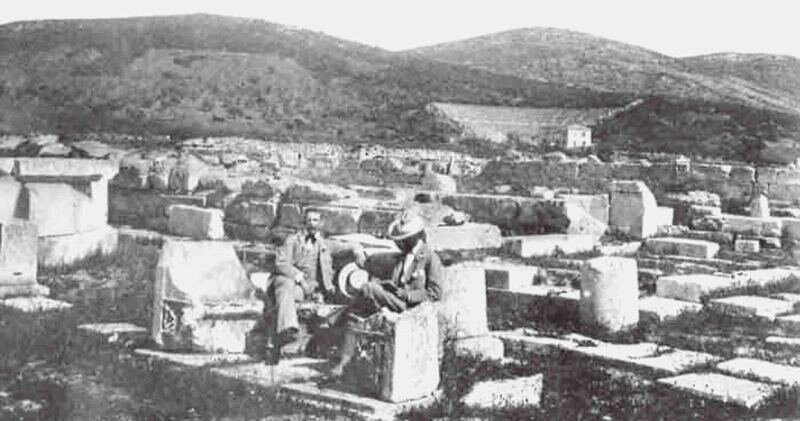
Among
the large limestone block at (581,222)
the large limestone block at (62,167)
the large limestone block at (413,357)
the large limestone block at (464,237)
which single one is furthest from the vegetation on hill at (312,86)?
the large limestone block at (413,357)

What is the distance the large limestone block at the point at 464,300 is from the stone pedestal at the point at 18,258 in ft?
14.5

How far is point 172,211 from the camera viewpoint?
1349cm

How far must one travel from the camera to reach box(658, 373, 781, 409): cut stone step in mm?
6391

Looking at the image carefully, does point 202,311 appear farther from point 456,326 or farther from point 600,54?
point 600,54

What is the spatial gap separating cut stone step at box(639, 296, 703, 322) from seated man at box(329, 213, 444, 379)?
3.32 metres

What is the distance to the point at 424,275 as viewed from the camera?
22.4 ft

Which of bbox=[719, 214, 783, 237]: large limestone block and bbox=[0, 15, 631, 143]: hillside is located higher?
bbox=[0, 15, 631, 143]: hillside

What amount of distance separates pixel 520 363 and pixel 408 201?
28.5 ft

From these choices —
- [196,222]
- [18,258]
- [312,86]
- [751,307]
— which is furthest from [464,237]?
[312,86]

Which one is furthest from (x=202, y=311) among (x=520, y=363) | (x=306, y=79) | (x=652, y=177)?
(x=306, y=79)

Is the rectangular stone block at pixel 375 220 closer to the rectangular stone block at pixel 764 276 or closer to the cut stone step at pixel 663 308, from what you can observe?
the cut stone step at pixel 663 308

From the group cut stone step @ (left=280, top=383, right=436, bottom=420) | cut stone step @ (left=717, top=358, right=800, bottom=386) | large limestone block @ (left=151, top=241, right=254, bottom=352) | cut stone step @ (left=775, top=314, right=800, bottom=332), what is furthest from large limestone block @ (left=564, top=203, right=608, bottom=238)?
cut stone step @ (left=280, top=383, right=436, bottom=420)

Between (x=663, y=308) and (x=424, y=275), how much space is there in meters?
3.75

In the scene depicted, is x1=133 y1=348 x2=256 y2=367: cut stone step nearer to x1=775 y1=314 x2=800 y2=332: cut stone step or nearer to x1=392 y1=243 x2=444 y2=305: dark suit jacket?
x1=392 y1=243 x2=444 y2=305: dark suit jacket
